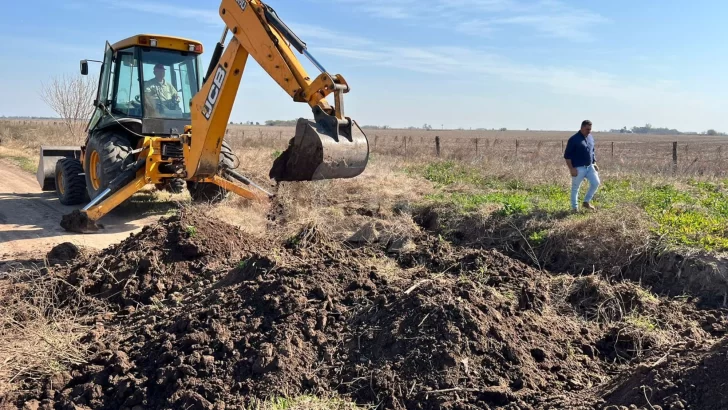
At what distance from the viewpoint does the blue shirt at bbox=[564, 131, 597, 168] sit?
345 inches

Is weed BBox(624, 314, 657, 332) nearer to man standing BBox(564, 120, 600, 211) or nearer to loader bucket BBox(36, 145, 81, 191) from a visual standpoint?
man standing BBox(564, 120, 600, 211)

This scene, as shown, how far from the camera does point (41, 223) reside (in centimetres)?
965

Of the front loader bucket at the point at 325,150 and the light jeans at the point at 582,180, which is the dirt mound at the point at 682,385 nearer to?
the front loader bucket at the point at 325,150

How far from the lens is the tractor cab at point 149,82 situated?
9727 mm

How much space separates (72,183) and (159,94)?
8.81ft

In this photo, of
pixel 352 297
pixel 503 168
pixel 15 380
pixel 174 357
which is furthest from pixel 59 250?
A: pixel 503 168

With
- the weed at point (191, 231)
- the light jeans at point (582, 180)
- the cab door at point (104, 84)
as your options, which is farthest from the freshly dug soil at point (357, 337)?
the cab door at point (104, 84)

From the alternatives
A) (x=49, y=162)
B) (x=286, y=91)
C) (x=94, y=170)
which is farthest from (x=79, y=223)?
(x=49, y=162)

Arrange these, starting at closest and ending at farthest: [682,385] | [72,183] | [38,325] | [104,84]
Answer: [682,385] → [38,325] → [104,84] → [72,183]

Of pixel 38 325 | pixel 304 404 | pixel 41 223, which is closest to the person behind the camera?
pixel 304 404

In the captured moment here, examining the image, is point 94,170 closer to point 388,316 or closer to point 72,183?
point 72,183

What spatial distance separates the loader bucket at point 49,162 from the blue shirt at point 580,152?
10.5m

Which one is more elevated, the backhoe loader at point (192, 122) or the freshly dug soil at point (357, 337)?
the backhoe loader at point (192, 122)

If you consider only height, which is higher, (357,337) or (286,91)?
(286,91)
